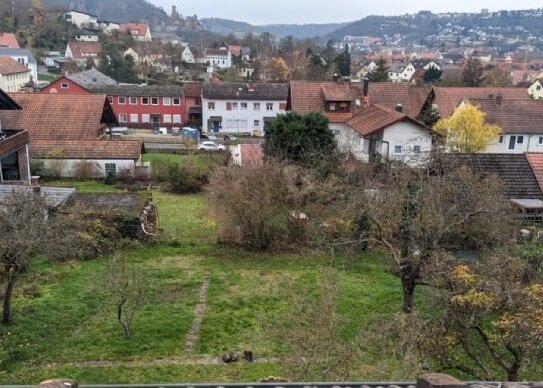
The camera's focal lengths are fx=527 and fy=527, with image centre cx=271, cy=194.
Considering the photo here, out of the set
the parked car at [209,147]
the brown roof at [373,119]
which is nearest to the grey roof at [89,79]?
the parked car at [209,147]

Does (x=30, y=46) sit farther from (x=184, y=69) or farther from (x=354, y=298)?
(x=354, y=298)

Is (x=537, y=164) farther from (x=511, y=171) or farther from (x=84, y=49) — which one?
(x=84, y=49)

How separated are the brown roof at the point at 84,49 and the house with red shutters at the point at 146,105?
46.6 m

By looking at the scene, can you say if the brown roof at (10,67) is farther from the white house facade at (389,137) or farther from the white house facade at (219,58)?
the white house facade at (389,137)

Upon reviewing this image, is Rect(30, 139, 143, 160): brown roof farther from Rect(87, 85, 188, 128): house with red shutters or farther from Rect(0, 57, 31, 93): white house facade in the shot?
Rect(0, 57, 31, 93): white house facade

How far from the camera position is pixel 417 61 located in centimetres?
13438

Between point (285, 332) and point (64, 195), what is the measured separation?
14306mm

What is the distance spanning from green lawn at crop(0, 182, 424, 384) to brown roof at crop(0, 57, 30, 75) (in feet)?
180

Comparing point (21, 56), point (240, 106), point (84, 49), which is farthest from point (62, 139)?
point (84, 49)

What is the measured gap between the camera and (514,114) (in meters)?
35.9

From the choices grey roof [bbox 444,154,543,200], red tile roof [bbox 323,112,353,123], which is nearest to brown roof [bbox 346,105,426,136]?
red tile roof [bbox 323,112,353,123]

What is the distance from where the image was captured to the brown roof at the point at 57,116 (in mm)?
34812

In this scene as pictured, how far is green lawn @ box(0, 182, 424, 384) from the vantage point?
476 inches

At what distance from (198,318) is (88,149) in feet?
67.0
